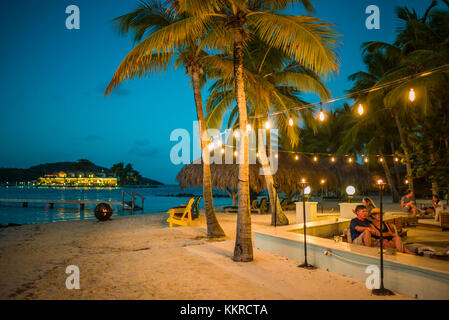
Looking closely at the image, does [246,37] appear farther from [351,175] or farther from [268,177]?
[351,175]

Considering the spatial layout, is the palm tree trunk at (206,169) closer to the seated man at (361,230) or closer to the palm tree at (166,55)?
the palm tree at (166,55)

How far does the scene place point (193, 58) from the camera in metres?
7.69

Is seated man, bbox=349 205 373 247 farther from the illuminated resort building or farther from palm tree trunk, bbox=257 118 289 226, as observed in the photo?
the illuminated resort building

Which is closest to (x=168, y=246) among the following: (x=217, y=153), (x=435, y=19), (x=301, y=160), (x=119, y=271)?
(x=119, y=271)

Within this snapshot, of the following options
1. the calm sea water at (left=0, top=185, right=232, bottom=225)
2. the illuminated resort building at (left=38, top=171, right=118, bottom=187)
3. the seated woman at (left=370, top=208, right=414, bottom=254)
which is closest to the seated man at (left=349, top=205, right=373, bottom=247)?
the seated woman at (left=370, top=208, right=414, bottom=254)

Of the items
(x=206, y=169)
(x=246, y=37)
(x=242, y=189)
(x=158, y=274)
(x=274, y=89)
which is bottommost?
(x=158, y=274)

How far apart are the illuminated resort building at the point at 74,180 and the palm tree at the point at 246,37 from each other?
116230 millimetres

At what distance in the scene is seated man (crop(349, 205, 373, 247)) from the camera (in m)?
4.80

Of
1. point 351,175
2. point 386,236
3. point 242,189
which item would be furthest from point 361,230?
point 351,175

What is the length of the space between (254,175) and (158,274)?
385 inches

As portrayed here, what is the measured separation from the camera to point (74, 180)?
119 metres

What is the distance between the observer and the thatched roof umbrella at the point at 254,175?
551 inches

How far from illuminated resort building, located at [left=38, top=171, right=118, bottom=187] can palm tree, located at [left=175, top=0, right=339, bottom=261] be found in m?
116

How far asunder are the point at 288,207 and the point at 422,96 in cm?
831
